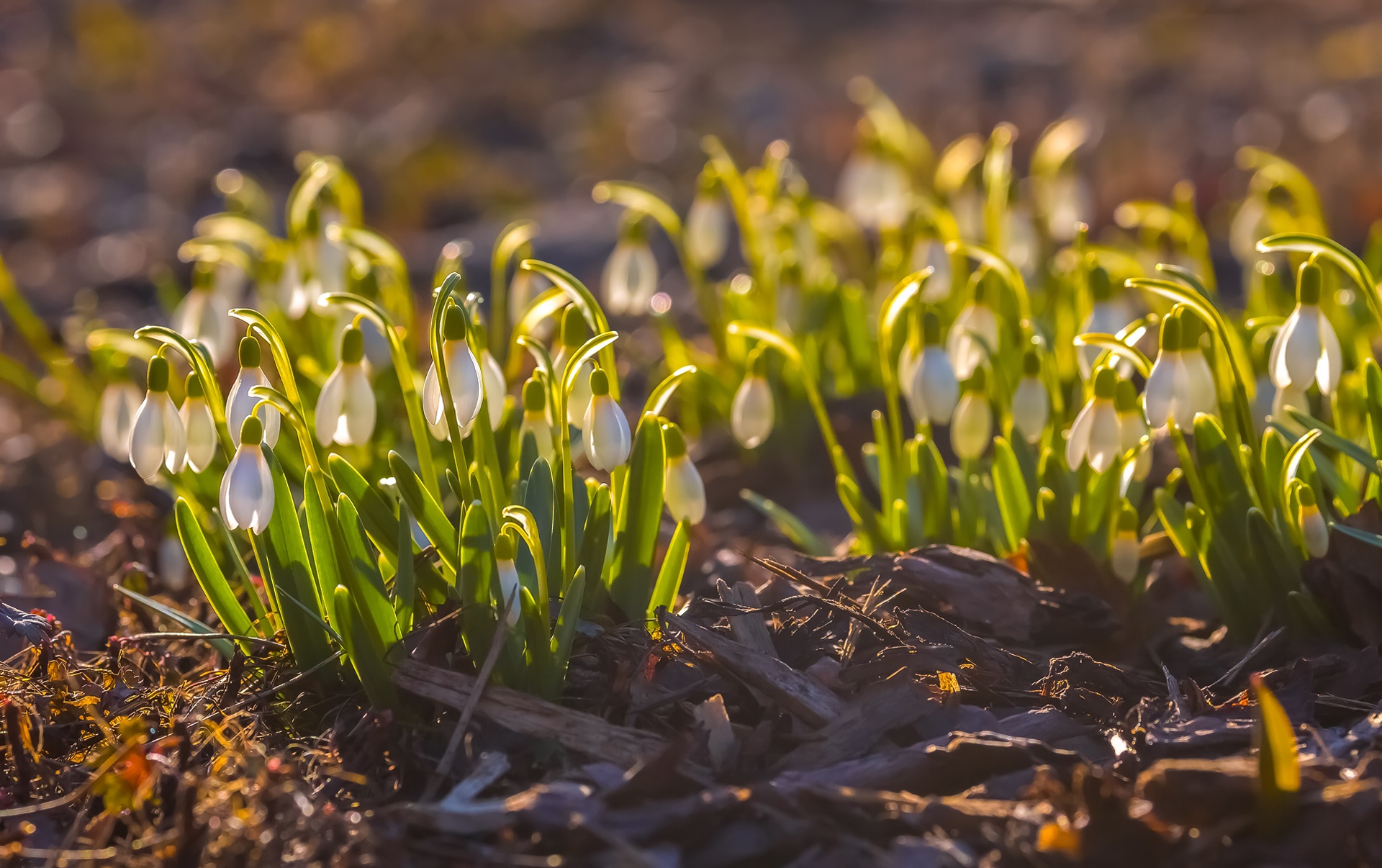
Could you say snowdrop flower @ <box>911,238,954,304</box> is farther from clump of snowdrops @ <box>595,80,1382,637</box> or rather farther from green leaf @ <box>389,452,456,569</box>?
green leaf @ <box>389,452,456,569</box>

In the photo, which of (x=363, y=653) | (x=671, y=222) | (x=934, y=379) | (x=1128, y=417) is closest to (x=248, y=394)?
(x=363, y=653)

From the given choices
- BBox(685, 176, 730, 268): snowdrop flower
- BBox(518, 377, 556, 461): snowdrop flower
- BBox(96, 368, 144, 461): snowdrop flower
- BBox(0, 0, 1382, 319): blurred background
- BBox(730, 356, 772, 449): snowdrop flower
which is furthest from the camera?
BBox(0, 0, 1382, 319): blurred background

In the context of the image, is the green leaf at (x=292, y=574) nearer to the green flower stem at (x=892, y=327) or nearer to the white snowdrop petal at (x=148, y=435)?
the white snowdrop petal at (x=148, y=435)

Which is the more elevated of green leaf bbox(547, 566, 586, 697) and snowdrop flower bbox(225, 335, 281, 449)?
snowdrop flower bbox(225, 335, 281, 449)

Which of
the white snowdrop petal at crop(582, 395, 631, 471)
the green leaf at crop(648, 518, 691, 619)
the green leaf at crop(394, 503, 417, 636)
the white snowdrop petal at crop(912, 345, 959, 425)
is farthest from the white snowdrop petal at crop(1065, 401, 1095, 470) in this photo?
the green leaf at crop(394, 503, 417, 636)

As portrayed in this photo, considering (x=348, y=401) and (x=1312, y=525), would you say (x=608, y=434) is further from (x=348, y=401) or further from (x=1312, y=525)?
(x=1312, y=525)

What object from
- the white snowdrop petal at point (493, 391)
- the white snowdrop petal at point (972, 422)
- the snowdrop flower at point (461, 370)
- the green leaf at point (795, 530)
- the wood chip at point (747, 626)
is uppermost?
the snowdrop flower at point (461, 370)

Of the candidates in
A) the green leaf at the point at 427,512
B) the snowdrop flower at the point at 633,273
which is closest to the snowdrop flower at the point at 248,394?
the green leaf at the point at 427,512
